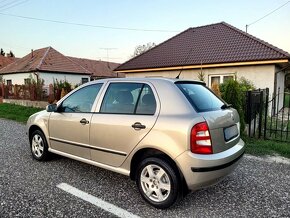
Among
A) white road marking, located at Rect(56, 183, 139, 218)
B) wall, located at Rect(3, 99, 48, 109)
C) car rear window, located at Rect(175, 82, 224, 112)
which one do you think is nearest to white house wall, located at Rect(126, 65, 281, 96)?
car rear window, located at Rect(175, 82, 224, 112)

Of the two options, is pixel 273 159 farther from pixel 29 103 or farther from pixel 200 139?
pixel 29 103

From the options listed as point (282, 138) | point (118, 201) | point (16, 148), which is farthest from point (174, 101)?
point (282, 138)

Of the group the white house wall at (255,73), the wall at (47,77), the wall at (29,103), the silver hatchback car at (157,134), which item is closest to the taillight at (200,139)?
the silver hatchback car at (157,134)

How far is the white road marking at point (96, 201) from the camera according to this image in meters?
3.19

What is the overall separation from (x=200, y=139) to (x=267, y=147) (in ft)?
13.3

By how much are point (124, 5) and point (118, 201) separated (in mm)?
13901

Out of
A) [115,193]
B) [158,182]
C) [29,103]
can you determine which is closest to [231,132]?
[158,182]

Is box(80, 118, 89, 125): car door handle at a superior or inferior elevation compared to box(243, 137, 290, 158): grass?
superior

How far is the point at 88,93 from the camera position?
173 inches

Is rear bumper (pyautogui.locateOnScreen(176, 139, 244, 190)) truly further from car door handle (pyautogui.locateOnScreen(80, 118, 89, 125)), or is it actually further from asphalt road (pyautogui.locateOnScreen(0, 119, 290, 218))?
car door handle (pyautogui.locateOnScreen(80, 118, 89, 125))

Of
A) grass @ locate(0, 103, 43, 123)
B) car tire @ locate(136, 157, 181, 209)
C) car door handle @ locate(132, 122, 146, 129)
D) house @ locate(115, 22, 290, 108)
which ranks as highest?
house @ locate(115, 22, 290, 108)

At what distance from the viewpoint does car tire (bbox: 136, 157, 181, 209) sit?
10.4 feet

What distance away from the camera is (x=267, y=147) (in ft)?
20.7

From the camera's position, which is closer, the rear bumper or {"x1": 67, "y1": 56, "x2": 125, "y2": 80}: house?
the rear bumper
